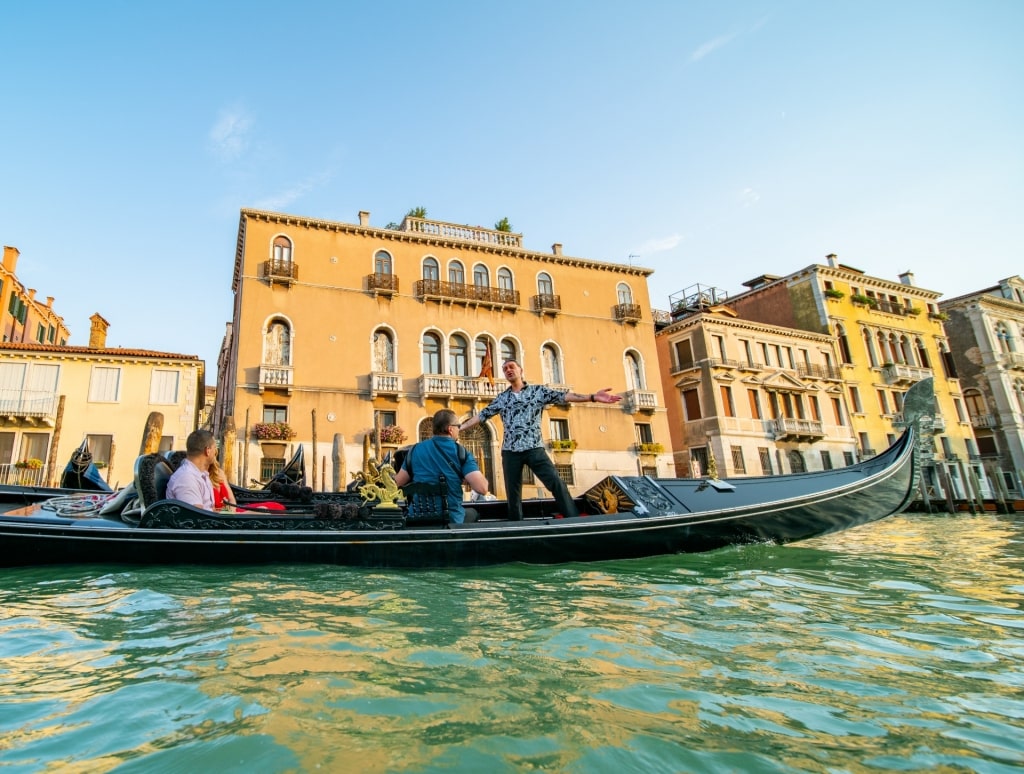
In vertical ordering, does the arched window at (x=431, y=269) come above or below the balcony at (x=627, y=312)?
above

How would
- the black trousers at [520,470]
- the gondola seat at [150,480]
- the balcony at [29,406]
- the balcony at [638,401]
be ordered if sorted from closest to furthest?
the gondola seat at [150,480] → the black trousers at [520,470] → the balcony at [29,406] → the balcony at [638,401]

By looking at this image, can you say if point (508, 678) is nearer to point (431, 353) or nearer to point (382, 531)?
point (382, 531)

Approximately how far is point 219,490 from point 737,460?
19338mm

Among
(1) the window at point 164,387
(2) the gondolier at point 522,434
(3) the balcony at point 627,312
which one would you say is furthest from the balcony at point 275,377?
(2) the gondolier at point 522,434

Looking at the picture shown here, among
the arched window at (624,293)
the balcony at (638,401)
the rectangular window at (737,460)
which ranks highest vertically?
the arched window at (624,293)

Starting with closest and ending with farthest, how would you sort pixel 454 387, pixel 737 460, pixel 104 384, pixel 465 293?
pixel 104 384
pixel 454 387
pixel 465 293
pixel 737 460

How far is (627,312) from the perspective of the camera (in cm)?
2133

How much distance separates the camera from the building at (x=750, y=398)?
71.1 ft

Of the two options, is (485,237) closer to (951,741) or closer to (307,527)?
(307,527)

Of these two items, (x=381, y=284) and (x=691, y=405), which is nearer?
(x=381, y=284)

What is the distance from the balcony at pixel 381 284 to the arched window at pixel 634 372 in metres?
8.72

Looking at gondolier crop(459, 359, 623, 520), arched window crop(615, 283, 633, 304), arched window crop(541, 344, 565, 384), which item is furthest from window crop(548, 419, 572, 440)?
gondolier crop(459, 359, 623, 520)

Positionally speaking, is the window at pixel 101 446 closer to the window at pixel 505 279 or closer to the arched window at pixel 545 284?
the window at pixel 505 279

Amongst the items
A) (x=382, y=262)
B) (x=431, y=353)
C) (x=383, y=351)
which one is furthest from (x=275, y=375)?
(x=382, y=262)
